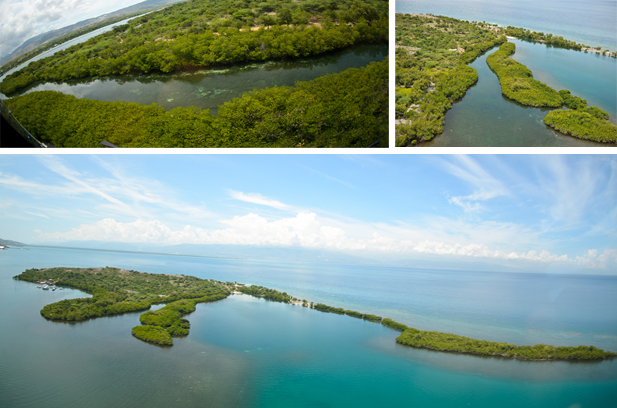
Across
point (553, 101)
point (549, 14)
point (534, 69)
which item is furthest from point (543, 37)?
point (553, 101)

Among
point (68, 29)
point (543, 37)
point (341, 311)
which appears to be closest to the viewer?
point (68, 29)

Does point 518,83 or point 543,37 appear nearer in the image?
point 518,83

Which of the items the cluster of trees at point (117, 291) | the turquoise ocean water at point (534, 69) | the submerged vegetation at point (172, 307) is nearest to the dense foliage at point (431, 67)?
the turquoise ocean water at point (534, 69)

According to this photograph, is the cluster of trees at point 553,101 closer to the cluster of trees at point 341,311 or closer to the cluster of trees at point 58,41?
the cluster of trees at point 341,311

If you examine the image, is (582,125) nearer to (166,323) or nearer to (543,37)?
(543,37)

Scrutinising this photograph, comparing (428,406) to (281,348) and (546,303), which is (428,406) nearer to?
(281,348)

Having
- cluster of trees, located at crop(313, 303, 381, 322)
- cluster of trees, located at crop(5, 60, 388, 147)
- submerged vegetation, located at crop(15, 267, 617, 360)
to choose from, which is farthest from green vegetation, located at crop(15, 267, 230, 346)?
cluster of trees, located at crop(5, 60, 388, 147)

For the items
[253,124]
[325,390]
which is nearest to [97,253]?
[253,124]
